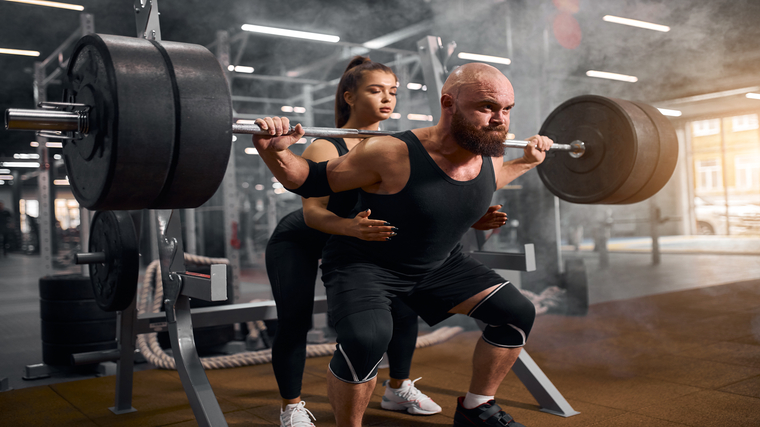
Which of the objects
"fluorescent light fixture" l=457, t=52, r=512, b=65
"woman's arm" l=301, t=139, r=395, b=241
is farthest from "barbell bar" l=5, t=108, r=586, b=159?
"fluorescent light fixture" l=457, t=52, r=512, b=65

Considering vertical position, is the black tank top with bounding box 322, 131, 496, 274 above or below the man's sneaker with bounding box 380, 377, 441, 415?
above

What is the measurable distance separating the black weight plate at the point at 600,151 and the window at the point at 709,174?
211cm

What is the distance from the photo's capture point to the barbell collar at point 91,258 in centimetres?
187

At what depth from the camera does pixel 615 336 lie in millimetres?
2941

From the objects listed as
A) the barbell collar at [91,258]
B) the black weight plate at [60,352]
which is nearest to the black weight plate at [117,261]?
the barbell collar at [91,258]

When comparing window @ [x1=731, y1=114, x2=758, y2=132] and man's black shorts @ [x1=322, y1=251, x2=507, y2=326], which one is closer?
man's black shorts @ [x1=322, y1=251, x2=507, y2=326]

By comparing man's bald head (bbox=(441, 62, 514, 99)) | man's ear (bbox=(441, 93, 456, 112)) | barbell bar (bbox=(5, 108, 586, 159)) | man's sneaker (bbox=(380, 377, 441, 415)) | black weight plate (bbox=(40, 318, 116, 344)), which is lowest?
man's sneaker (bbox=(380, 377, 441, 415))

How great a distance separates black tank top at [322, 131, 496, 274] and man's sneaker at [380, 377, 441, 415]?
61cm

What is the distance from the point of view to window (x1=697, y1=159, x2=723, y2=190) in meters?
3.58

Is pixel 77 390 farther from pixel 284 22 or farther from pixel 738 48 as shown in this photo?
pixel 738 48

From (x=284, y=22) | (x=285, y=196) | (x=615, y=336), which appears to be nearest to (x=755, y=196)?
(x=615, y=336)

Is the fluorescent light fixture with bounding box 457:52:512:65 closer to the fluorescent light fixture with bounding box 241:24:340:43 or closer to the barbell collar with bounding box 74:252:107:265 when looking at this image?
the fluorescent light fixture with bounding box 241:24:340:43

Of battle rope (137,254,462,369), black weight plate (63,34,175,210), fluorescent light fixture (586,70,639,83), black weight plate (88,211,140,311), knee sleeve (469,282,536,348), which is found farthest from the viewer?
fluorescent light fixture (586,70,639,83)

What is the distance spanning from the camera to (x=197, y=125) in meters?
1.17
